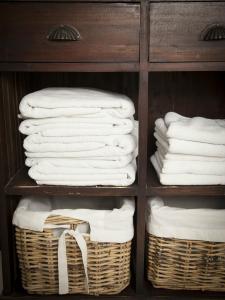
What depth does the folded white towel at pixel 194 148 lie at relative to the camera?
1.16m

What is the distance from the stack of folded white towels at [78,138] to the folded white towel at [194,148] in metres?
0.13

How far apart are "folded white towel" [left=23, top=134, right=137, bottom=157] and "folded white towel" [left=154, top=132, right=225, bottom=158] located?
0.13 m

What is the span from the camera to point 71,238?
1186mm

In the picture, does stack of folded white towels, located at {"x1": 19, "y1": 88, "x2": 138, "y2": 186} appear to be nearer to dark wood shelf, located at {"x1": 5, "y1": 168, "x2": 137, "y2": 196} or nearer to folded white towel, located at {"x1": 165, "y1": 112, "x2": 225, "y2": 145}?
dark wood shelf, located at {"x1": 5, "y1": 168, "x2": 137, "y2": 196}

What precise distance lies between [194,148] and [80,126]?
A: 1.23ft

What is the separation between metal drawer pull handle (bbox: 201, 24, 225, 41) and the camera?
1.05 metres

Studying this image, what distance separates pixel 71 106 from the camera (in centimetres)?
115

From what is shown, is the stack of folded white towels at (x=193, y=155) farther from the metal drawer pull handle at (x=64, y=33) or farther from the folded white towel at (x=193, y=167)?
the metal drawer pull handle at (x=64, y=33)

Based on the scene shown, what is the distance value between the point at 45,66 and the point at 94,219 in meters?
0.51

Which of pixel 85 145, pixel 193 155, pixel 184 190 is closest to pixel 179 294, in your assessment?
pixel 184 190

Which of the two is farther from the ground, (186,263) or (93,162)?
(93,162)

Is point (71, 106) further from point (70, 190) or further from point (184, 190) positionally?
point (184, 190)

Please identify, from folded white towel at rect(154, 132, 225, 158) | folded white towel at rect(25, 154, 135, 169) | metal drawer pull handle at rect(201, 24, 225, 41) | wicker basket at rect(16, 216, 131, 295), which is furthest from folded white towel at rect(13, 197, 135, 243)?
metal drawer pull handle at rect(201, 24, 225, 41)

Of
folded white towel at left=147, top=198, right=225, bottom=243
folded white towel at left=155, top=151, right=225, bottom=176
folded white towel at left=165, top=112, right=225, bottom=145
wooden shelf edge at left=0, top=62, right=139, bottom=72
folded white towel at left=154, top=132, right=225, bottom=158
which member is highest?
wooden shelf edge at left=0, top=62, right=139, bottom=72
